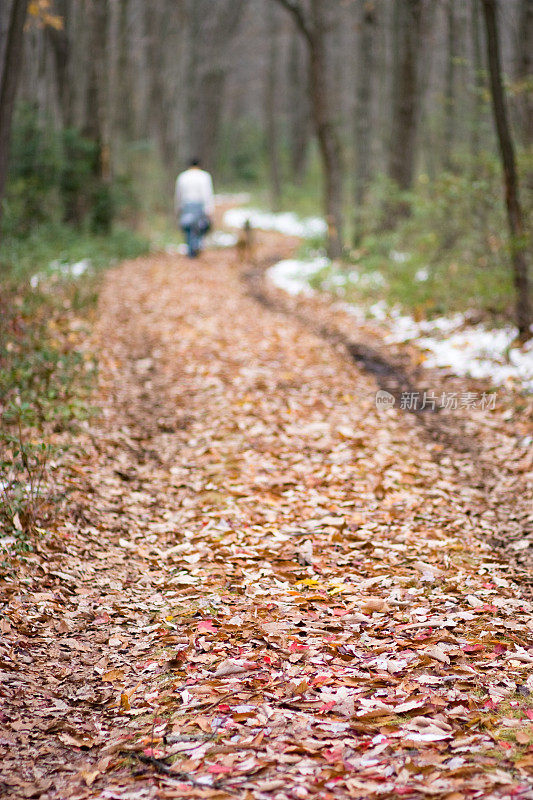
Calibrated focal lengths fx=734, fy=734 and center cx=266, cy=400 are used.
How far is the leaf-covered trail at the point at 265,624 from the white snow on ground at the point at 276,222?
19.1 metres

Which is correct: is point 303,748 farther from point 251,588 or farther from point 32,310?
point 32,310

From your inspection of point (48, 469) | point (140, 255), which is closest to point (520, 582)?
point (48, 469)

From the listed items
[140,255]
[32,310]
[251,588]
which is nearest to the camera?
[251,588]

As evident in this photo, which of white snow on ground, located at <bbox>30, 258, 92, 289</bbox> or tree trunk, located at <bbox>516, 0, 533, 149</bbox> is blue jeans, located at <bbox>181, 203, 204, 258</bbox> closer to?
white snow on ground, located at <bbox>30, 258, 92, 289</bbox>

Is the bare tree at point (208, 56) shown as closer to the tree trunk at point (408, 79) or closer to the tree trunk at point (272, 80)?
the tree trunk at point (272, 80)

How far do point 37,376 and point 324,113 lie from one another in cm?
1086

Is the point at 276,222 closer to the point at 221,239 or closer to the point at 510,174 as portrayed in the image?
the point at 221,239

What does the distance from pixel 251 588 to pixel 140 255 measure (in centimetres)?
1385

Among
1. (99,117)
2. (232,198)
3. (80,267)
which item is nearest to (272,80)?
(232,198)

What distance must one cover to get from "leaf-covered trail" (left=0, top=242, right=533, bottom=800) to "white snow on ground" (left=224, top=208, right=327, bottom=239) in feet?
62.7

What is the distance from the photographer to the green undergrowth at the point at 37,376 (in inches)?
202

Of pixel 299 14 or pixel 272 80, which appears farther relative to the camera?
pixel 272 80

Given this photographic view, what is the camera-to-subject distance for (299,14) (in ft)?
48.9

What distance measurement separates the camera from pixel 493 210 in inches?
446
